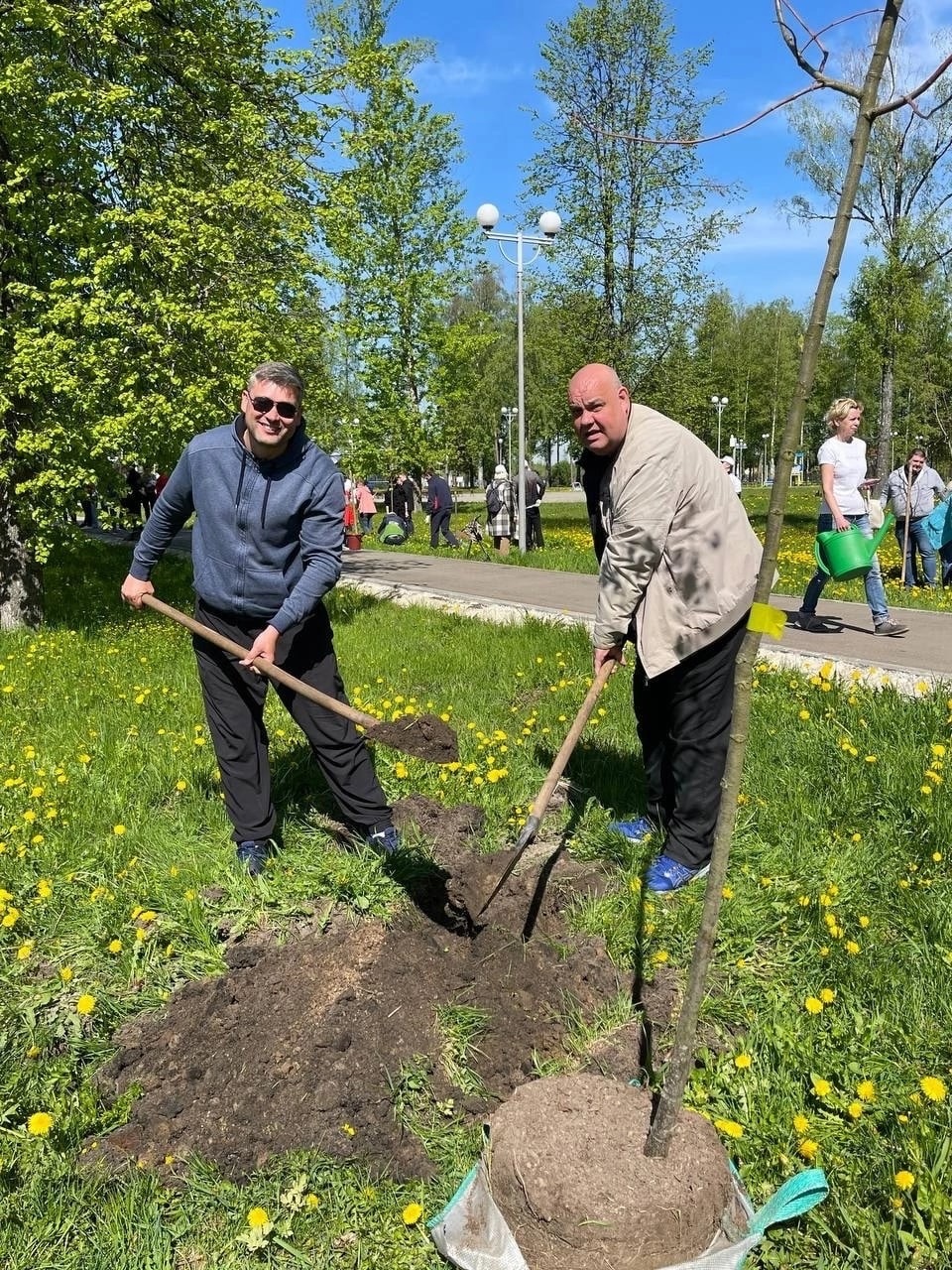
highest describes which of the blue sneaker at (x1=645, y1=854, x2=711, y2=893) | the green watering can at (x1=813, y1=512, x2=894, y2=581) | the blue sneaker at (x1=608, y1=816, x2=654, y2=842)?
the green watering can at (x1=813, y1=512, x2=894, y2=581)

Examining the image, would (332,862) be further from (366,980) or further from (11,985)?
(11,985)

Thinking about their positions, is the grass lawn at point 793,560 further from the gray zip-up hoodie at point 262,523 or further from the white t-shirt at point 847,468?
the gray zip-up hoodie at point 262,523

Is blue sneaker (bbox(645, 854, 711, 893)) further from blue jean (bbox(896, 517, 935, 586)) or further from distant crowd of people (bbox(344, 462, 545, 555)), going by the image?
distant crowd of people (bbox(344, 462, 545, 555))

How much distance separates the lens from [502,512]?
16.4 m

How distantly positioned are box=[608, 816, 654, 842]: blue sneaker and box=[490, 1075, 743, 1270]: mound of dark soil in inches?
64.8

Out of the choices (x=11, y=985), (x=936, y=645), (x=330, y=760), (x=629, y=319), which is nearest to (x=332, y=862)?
(x=330, y=760)

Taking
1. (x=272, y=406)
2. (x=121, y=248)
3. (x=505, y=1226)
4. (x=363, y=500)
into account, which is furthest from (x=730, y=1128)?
(x=363, y=500)

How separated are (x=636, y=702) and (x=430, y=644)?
405 centimetres

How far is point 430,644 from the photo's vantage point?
782cm

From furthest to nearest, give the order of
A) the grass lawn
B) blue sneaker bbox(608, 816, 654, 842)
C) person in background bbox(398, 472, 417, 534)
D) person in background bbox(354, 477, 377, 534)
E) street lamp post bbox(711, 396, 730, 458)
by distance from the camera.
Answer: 1. street lamp post bbox(711, 396, 730, 458)
2. person in background bbox(354, 477, 377, 534)
3. person in background bbox(398, 472, 417, 534)
4. the grass lawn
5. blue sneaker bbox(608, 816, 654, 842)

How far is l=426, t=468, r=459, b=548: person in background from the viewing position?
18.9 metres

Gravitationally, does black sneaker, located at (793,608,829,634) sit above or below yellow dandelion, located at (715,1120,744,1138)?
above

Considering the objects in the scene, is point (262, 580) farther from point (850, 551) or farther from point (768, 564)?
point (850, 551)

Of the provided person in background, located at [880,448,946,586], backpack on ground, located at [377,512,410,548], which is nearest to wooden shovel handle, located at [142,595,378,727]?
person in background, located at [880,448,946,586]
